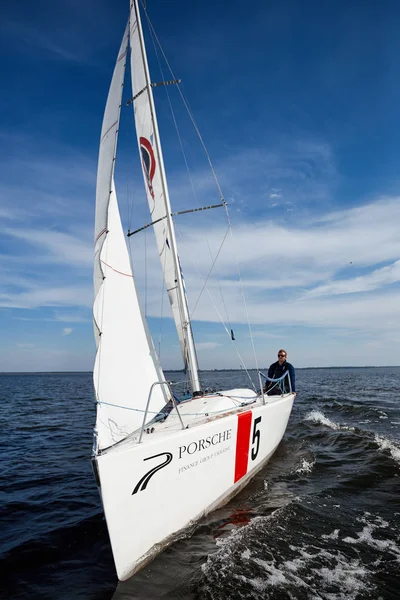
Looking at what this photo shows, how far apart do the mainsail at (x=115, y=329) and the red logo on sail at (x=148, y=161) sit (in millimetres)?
1099

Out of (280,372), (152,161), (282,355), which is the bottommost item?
(280,372)

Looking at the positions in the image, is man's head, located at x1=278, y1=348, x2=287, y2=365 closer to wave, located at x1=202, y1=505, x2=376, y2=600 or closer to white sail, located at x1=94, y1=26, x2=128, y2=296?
wave, located at x1=202, y1=505, x2=376, y2=600

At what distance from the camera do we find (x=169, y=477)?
3955 millimetres

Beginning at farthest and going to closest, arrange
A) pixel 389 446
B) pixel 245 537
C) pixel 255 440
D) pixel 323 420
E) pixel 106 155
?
pixel 323 420 → pixel 389 446 → pixel 106 155 → pixel 255 440 → pixel 245 537

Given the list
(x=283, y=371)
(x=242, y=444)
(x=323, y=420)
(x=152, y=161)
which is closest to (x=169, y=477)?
(x=242, y=444)

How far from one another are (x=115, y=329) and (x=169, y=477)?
223 cm

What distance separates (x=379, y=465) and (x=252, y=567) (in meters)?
4.80

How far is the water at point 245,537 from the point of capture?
139 inches

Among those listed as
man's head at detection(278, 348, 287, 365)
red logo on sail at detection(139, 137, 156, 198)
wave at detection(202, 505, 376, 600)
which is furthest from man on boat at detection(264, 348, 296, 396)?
red logo on sail at detection(139, 137, 156, 198)

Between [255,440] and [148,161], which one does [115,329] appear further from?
[148,161]

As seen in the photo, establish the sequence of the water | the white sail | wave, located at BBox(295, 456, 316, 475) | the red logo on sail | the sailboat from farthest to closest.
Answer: the red logo on sail < wave, located at BBox(295, 456, 316, 475) < the white sail < the sailboat < the water

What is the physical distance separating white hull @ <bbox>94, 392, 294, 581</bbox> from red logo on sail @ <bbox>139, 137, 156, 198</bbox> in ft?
15.8

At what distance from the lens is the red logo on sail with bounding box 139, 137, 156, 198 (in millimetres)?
7406

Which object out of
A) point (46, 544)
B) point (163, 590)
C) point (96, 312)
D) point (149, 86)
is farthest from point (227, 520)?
point (149, 86)
